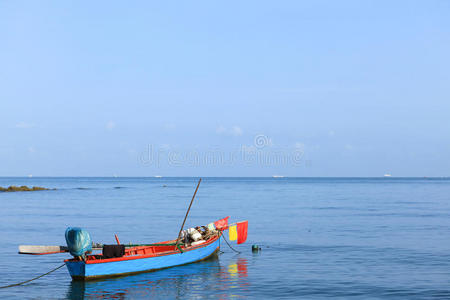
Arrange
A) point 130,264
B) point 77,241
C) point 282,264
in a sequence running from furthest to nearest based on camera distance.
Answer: point 282,264, point 130,264, point 77,241

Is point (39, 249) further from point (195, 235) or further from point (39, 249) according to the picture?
point (195, 235)

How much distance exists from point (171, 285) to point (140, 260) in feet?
8.30

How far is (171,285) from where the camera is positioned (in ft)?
86.6

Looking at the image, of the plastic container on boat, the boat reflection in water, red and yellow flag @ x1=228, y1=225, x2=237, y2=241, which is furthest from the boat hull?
red and yellow flag @ x1=228, y1=225, x2=237, y2=241

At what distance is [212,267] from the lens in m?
31.6

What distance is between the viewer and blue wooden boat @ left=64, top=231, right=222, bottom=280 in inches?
1009

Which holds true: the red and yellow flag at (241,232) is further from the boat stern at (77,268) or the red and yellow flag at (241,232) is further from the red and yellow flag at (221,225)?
the boat stern at (77,268)

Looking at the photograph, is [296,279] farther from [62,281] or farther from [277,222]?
[277,222]

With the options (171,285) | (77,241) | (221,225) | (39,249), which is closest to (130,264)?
(171,285)

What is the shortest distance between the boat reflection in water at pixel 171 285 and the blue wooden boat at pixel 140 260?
14.5 inches

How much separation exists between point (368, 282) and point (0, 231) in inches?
1421

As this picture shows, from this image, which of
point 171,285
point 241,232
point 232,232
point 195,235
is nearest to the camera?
point 171,285

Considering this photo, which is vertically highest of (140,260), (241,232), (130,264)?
(241,232)

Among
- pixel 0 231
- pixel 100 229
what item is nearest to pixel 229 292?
pixel 100 229
